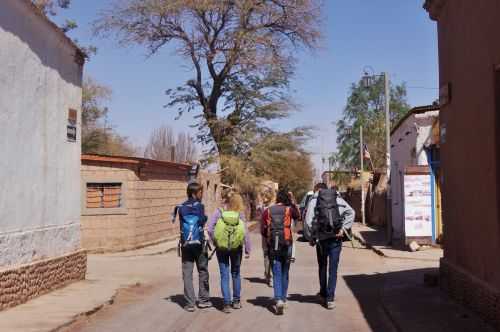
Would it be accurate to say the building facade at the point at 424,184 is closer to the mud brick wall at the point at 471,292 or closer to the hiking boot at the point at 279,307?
the mud brick wall at the point at 471,292

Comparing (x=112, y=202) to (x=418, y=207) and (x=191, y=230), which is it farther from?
(x=191, y=230)

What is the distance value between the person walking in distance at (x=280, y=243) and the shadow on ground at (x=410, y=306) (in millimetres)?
1219

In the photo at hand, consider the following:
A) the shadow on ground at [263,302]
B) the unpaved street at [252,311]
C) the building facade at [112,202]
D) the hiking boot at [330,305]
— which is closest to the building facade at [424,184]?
the unpaved street at [252,311]

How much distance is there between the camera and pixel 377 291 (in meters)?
11.5

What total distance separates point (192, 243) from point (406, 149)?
14355 millimetres

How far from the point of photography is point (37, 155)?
35.4 feet

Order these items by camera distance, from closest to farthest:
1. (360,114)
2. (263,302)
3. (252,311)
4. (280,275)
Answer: (280,275) < (252,311) < (263,302) < (360,114)

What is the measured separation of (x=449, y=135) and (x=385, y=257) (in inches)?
330

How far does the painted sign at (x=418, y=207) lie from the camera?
747 inches

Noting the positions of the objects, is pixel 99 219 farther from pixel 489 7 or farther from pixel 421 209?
pixel 489 7

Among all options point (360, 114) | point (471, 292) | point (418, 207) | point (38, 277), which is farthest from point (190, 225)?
point (360, 114)

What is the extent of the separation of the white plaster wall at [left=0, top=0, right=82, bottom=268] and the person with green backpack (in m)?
3.00

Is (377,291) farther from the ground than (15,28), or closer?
closer

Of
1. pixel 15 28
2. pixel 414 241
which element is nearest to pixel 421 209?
pixel 414 241
